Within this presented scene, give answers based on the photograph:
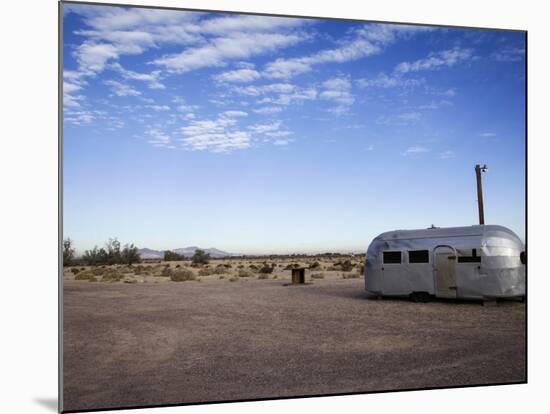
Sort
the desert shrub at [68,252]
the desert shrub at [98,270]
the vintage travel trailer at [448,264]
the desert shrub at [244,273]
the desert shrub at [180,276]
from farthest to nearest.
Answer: the desert shrub at [244,273]
the desert shrub at [180,276]
the vintage travel trailer at [448,264]
the desert shrub at [98,270]
the desert shrub at [68,252]

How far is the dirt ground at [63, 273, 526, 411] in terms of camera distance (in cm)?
746

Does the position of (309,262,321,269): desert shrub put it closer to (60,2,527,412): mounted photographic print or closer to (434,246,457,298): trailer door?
(434,246,457,298): trailer door

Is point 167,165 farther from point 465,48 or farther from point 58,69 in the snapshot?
point 465,48

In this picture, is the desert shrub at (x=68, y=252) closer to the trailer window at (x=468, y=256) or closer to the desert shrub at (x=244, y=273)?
the trailer window at (x=468, y=256)

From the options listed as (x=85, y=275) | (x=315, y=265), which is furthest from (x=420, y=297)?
(x=315, y=265)

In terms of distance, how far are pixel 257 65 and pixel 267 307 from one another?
5604mm

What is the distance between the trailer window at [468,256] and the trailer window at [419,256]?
68 centimetres

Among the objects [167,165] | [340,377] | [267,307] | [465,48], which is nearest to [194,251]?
[167,165]

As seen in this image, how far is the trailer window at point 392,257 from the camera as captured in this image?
42.0 ft

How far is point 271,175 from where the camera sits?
9.40 meters

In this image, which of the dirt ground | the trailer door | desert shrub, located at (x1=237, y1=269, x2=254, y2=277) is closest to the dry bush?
the dirt ground

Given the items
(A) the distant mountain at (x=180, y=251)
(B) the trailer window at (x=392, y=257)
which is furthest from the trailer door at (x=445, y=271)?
(A) the distant mountain at (x=180, y=251)

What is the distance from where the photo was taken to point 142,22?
7859 millimetres

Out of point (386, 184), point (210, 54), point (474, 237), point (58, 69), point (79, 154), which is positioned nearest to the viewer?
point (58, 69)
